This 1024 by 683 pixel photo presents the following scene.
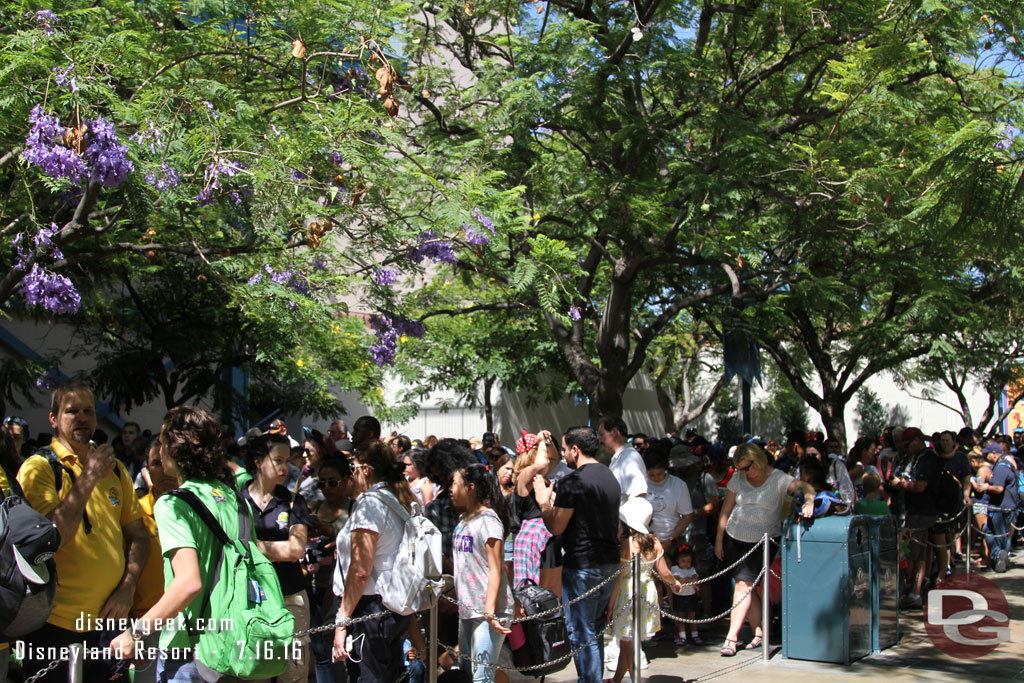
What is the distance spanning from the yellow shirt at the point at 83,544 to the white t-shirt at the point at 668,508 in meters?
5.17

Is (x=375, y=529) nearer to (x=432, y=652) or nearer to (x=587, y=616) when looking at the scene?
(x=432, y=652)

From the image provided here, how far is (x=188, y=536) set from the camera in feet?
12.5

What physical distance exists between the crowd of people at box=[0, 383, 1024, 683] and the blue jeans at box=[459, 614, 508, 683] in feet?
0.04

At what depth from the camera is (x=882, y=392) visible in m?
45.9

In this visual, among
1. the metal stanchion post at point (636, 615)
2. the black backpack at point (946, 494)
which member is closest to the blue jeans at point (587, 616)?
the metal stanchion post at point (636, 615)

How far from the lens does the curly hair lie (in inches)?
161

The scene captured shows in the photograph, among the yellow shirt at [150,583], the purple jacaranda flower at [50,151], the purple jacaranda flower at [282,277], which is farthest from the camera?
the purple jacaranda flower at [282,277]

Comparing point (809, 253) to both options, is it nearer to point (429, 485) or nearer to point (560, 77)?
point (560, 77)

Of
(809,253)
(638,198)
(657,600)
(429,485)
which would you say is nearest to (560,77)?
(638,198)

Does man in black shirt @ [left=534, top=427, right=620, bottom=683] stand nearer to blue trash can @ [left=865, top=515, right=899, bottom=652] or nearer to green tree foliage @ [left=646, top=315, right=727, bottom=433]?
blue trash can @ [left=865, top=515, right=899, bottom=652]

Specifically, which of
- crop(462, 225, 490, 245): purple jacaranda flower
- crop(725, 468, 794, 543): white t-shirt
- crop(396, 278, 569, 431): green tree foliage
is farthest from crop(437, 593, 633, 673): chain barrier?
crop(396, 278, 569, 431): green tree foliage

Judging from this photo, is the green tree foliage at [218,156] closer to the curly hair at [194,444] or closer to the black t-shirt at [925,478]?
the curly hair at [194,444]

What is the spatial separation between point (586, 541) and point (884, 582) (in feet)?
12.1

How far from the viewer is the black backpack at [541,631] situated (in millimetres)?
6031
